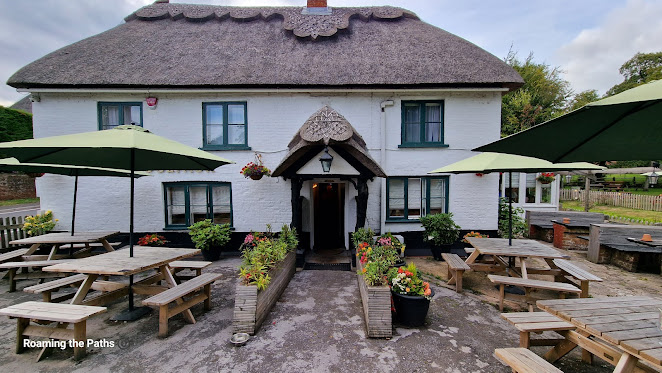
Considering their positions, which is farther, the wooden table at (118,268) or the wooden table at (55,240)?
the wooden table at (55,240)

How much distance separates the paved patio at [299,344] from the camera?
3.26 meters

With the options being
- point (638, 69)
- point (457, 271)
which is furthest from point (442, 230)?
point (638, 69)

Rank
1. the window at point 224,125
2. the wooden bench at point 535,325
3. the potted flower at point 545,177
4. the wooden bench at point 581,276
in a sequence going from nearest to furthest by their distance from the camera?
1. the wooden bench at point 535,325
2. the wooden bench at point 581,276
3. the window at point 224,125
4. the potted flower at point 545,177

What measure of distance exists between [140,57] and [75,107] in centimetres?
240

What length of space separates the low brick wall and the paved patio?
22768 mm

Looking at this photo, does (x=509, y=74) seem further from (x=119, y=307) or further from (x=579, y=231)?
(x=119, y=307)

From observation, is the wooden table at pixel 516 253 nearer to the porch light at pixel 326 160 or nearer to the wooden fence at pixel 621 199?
the porch light at pixel 326 160

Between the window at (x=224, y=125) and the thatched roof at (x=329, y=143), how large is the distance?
8.88 ft

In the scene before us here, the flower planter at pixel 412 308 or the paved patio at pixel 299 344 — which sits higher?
the flower planter at pixel 412 308

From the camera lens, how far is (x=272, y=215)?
811cm

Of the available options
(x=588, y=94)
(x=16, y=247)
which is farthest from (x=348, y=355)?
(x=588, y=94)

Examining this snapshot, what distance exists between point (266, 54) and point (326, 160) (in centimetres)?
514

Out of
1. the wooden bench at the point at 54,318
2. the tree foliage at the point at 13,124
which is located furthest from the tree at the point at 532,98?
the tree foliage at the point at 13,124

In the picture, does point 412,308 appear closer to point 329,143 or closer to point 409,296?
point 409,296
